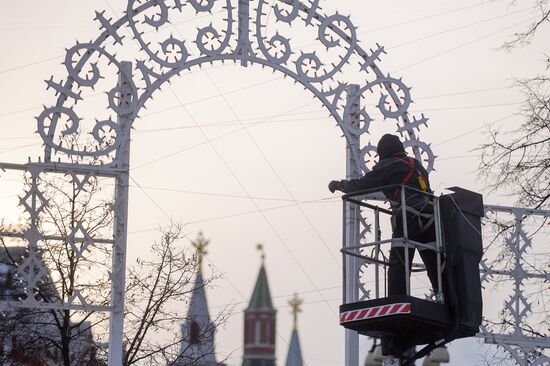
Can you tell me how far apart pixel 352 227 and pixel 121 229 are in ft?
10.1

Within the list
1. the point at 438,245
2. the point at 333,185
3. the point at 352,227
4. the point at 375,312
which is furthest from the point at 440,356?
the point at 333,185

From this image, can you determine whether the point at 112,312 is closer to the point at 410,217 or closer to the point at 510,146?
the point at 410,217

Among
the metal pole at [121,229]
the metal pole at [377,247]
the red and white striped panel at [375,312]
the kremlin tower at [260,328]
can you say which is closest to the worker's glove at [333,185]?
the metal pole at [377,247]

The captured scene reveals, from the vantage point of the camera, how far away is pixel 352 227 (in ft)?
66.6

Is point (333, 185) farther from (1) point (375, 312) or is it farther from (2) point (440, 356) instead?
(2) point (440, 356)

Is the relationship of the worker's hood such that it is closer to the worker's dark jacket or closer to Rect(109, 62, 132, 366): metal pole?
the worker's dark jacket

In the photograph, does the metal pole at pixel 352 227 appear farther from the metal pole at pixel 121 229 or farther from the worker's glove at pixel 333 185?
the metal pole at pixel 121 229

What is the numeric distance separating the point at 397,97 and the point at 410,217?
11.6ft

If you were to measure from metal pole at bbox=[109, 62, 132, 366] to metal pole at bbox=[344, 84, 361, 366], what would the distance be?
2.78 m

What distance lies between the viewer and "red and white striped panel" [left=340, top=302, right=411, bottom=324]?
16922 mm

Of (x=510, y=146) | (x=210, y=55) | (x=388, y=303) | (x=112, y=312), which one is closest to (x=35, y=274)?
(x=112, y=312)

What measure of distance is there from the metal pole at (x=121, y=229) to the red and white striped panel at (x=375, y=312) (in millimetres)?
3108

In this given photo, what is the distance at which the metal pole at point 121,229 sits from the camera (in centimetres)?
1903

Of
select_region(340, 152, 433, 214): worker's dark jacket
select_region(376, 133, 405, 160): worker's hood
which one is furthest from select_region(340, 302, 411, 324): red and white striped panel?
select_region(376, 133, 405, 160): worker's hood
